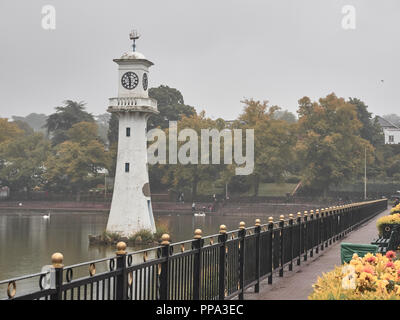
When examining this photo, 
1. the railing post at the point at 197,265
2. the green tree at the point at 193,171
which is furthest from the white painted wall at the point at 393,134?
the railing post at the point at 197,265

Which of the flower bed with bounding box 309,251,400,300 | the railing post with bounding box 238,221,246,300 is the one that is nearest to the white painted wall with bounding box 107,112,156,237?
the railing post with bounding box 238,221,246,300

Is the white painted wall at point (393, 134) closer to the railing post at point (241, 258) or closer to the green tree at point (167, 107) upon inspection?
the green tree at point (167, 107)

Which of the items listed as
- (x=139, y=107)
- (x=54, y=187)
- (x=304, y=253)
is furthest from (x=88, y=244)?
(x=54, y=187)

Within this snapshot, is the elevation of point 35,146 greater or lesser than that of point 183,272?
greater

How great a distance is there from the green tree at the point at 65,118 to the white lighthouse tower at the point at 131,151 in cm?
5303

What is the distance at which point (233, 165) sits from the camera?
78.2 metres

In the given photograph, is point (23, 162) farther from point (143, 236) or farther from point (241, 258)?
point (241, 258)

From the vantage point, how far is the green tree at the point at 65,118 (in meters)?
96.4

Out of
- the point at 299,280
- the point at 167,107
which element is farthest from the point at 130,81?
the point at 167,107

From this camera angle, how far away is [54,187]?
88.1 metres

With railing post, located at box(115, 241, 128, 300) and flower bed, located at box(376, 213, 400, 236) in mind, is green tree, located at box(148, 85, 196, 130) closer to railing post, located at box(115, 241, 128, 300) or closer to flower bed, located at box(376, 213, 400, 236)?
flower bed, located at box(376, 213, 400, 236)

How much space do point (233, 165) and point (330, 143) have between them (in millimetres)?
12281

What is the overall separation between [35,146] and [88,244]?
52153mm
